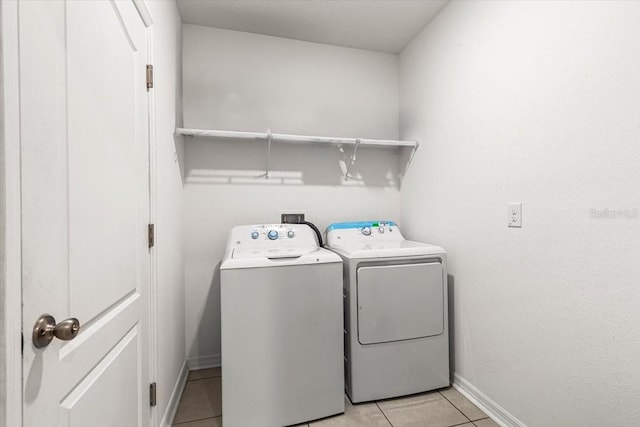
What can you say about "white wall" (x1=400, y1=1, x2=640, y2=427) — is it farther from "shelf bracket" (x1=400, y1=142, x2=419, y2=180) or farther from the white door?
the white door

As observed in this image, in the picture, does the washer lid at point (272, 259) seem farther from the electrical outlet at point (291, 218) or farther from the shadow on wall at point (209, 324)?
the shadow on wall at point (209, 324)

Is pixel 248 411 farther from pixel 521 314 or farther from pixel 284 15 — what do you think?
pixel 284 15

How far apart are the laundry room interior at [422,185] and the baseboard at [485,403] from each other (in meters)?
0.01

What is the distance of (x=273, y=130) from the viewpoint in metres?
2.29

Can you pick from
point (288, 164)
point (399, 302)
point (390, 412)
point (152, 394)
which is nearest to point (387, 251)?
point (399, 302)

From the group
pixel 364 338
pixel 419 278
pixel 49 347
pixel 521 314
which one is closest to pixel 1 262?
pixel 49 347

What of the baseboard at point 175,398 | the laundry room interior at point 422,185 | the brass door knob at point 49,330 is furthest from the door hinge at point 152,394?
the brass door knob at point 49,330

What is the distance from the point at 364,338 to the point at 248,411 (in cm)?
72

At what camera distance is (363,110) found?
249 cm

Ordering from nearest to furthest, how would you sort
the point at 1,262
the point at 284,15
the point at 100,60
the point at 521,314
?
the point at 1,262 < the point at 100,60 < the point at 521,314 < the point at 284,15

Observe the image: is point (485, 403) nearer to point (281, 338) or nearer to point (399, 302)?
point (399, 302)

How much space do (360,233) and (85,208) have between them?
1.67 m

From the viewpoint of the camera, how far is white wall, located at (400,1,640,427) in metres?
1.07

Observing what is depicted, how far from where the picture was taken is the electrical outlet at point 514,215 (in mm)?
1442
